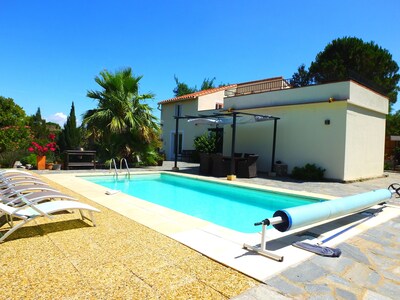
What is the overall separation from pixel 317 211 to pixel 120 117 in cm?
1286

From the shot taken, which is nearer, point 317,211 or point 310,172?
point 317,211

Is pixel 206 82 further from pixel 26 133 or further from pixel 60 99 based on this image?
pixel 26 133

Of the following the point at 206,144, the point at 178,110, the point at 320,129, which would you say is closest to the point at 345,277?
the point at 320,129

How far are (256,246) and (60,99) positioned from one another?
21.6 metres

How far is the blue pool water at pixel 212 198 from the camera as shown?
710cm

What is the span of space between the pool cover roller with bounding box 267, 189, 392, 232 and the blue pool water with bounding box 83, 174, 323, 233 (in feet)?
6.33

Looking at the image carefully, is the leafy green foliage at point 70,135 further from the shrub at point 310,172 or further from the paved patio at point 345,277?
the paved patio at point 345,277

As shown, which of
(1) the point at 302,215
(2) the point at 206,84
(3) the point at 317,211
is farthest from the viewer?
(2) the point at 206,84

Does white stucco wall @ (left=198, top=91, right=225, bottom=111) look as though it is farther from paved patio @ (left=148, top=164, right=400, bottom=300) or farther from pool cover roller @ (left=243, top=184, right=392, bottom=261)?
paved patio @ (left=148, top=164, right=400, bottom=300)

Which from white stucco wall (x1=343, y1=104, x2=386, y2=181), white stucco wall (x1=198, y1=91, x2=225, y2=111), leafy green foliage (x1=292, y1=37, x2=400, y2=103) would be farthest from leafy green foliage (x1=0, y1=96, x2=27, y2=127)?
leafy green foliage (x1=292, y1=37, x2=400, y2=103)

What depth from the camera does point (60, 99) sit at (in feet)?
70.0

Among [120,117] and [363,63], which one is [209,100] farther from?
[363,63]

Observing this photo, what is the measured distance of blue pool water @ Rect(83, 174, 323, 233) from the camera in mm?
7096

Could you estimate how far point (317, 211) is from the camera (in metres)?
4.10
